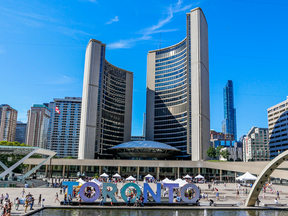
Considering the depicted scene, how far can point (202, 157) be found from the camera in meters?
108

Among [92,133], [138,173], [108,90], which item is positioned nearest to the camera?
[138,173]

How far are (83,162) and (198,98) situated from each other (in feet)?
184

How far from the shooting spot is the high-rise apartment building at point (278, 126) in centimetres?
14625

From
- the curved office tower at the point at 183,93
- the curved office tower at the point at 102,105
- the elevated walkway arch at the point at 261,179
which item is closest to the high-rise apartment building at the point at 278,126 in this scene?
the curved office tower at the point at 183,93

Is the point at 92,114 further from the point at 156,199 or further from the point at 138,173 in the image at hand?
the point at 156,199

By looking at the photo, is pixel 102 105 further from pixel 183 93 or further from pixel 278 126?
pixel 278 126

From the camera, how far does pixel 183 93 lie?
135000 mm

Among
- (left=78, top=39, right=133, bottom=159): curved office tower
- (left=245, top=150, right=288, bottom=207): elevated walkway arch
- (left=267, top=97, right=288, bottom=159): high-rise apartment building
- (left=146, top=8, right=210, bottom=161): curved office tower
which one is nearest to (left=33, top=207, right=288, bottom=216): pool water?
(left=245, top=150, right=288, bottom=207): elevated walkway arch

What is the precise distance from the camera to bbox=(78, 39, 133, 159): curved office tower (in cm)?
11575

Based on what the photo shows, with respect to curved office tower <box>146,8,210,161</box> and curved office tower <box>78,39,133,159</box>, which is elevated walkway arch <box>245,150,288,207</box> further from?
curved office tower <box>78,39,133,159</box>

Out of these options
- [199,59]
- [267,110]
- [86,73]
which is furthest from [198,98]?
[267,110]

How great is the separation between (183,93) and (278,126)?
66469 mm

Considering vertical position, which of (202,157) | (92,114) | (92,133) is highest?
(92,114)

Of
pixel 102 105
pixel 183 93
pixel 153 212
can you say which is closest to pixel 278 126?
pixel 183 93
